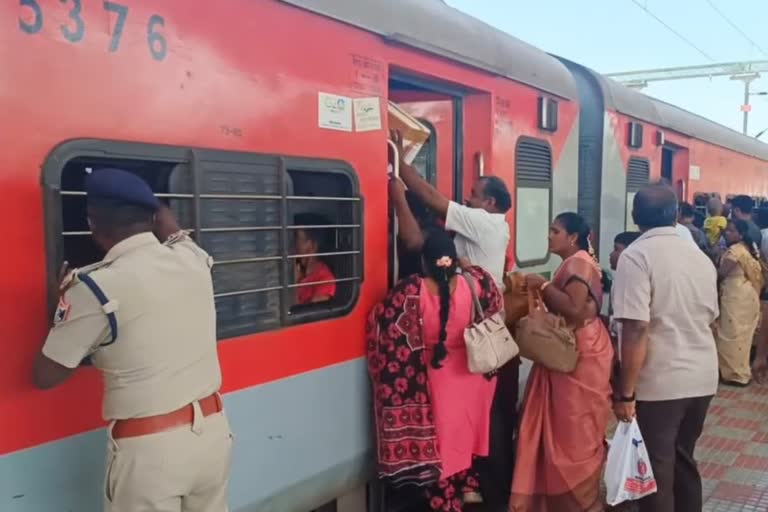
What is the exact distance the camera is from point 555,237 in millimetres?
3816

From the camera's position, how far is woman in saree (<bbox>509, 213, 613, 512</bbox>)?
3.54 metres

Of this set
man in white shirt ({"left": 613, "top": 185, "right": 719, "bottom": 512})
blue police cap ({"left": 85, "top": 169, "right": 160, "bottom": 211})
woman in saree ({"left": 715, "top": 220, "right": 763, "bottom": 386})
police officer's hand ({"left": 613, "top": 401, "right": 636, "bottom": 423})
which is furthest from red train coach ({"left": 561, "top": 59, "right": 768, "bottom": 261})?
blue police cap ({"left": 85, "top": 169, "right": 160, "bottom": 211})

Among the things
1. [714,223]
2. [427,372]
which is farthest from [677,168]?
[427,372]

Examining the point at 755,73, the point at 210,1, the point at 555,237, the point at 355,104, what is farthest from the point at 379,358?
the point at 755,73

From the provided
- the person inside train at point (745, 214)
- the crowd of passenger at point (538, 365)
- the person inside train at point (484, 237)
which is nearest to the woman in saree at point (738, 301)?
the person inside train at point (745, 214)

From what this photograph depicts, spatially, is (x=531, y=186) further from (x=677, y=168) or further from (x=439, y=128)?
(x=677, y=168)

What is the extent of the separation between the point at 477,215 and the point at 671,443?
134cm

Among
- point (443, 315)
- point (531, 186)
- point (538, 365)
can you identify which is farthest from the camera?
point (531, 186)

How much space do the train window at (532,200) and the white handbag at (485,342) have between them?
1034mm

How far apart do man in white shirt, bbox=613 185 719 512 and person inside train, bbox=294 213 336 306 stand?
1.29 metres

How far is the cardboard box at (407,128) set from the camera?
11.0 feet

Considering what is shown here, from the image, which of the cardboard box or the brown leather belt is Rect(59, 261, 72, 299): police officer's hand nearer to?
the brown leather belt

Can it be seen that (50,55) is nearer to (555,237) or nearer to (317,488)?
(317,488)

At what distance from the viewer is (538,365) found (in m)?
3.69
